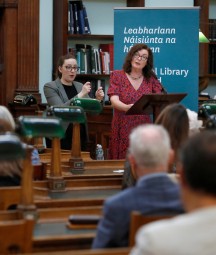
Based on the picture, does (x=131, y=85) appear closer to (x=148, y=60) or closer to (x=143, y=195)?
(x=148, y=60)

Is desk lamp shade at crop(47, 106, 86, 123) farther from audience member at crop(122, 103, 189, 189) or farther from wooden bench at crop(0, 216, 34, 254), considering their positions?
wooden bench at crop(0, 216, 34, 254)

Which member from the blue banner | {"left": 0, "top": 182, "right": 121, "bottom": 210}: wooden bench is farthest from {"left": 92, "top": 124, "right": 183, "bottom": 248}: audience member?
the blue banner

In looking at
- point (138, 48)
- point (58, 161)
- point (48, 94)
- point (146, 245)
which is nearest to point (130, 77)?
point (138, 48)

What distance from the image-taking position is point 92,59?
7.75m

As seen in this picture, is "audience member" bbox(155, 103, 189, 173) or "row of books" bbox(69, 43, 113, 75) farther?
"row of books" bbox(69, 43, 113, 75)

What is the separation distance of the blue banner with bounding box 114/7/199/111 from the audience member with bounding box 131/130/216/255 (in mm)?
4619

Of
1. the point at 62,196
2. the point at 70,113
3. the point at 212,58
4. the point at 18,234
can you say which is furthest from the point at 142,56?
the point at 18,234

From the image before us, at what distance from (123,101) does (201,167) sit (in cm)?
382

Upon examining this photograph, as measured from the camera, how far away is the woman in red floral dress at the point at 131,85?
5.44 meters

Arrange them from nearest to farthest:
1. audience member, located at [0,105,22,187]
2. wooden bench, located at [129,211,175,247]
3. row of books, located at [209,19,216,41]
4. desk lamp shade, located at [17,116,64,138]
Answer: wooden bench, located at [129,211,175,247], desk lamp shade, located at [17,116,64,138], audience member, located at [0,105,22,187], row of books, located at [209,19,216,41]

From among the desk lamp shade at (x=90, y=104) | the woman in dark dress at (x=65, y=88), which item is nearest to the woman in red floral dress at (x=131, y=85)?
the woman in dark dress at (x=65, y=88)

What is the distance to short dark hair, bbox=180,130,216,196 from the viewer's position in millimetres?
1743

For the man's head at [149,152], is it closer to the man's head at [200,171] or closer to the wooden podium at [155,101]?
the man's head at [200,171]

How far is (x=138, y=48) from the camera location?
17.8 ft
